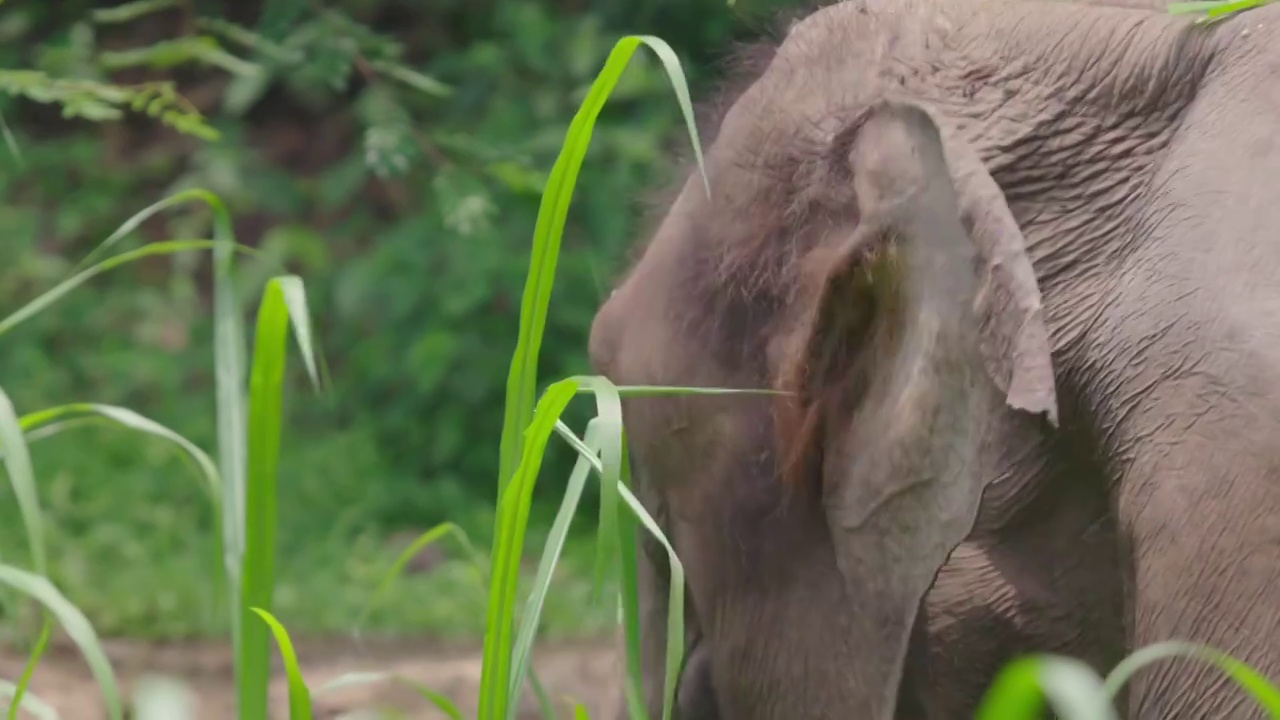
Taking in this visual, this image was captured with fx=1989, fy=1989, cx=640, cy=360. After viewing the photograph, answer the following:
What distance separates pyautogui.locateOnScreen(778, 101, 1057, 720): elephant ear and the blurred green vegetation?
1.77 metres

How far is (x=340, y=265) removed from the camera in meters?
4.68

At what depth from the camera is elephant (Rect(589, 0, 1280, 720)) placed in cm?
119

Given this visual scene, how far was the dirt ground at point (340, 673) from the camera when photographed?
2906mm

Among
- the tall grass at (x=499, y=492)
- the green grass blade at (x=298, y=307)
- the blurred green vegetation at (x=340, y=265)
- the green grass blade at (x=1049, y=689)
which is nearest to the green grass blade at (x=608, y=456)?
the tall grass at (x=499, y=492)

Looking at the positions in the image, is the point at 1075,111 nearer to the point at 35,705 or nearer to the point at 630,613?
the point at 630,613

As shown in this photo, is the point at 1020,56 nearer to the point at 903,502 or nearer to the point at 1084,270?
the point at 1084,270

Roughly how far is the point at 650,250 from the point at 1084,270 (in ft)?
1.64

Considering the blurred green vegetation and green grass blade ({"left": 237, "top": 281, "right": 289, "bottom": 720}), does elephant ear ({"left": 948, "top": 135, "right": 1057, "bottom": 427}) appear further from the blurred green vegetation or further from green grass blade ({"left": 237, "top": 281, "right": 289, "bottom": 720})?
the blurred green vegetation

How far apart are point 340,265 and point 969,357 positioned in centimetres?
349

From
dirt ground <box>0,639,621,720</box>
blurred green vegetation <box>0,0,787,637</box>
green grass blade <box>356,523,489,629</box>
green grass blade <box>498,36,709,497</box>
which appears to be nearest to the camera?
green grass blade <box>498,36,709,497</box>

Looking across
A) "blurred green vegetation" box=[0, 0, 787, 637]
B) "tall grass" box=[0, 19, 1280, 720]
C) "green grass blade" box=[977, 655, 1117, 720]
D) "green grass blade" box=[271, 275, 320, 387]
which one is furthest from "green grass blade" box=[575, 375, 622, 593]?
"blurred green vegetation" box=[0, 0, 787, 637]

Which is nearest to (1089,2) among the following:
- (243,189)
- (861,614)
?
(861,614)

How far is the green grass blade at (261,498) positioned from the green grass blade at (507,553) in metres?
0.14

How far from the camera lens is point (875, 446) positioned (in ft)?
4.70
